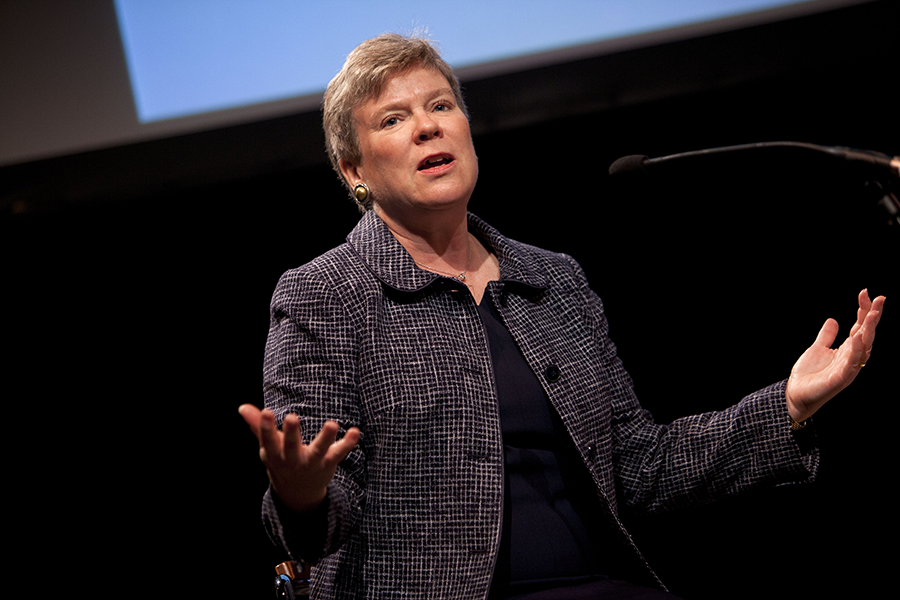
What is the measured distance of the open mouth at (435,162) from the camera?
1561 millimetres

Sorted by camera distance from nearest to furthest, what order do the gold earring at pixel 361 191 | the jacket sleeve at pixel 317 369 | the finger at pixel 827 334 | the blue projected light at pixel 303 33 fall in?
the jacket sleeve at pixel 317 369 → the finger at pixel 827 334 → the gold earring at pixel 361 191 → the blue projected light at pixel 303 33

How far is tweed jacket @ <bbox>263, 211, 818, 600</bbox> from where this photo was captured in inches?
52.7

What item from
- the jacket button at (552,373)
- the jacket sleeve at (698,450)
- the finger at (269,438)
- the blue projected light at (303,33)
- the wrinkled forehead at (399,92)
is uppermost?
the blue projected light at (303,33)

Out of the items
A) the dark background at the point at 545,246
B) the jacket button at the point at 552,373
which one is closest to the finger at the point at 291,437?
the jacket button at the point at 552,373

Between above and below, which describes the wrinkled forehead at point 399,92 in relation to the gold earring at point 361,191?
above

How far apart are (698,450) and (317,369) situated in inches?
31.8

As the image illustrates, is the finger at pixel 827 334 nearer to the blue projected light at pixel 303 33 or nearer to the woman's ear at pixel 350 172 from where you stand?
the woman's ear at pixel 350 172

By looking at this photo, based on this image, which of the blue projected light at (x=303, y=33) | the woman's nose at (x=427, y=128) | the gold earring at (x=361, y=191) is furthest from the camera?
the blue projected light at (x=303, y=33)

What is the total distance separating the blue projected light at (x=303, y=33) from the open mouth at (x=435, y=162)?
2.82ft

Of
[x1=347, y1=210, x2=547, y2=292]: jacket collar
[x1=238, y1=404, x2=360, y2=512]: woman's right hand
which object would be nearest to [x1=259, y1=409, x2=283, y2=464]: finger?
[x1=238, y1=404, x2=360, y2=512]: woman's right hand

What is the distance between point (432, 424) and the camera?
139cm

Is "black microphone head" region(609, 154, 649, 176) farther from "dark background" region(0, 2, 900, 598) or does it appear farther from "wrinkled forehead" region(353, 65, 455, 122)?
"dark background" region(0, 2, 900, 598)

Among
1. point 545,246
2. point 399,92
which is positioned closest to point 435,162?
point 399,92

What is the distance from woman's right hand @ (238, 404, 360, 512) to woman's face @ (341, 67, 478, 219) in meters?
0.61
